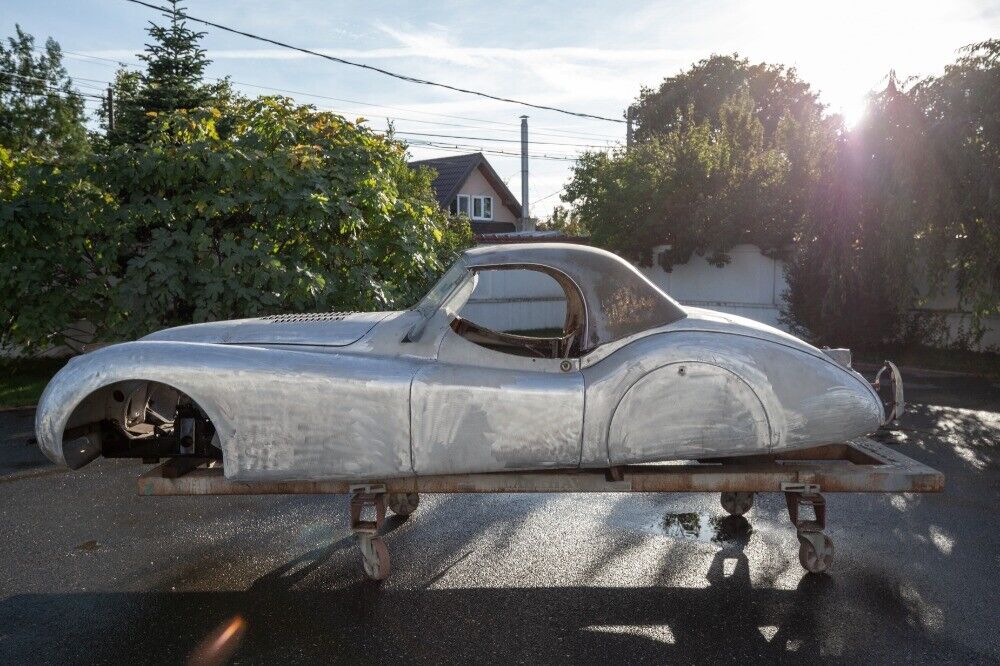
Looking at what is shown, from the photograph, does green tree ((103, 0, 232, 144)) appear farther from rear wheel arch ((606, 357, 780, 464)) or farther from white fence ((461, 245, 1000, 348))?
rear wheel arch ((606, 357, 780, 464))

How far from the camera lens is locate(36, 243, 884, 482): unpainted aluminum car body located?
414 centimetres

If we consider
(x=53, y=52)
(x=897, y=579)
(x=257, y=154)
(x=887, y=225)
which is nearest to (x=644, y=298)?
(x=897, y=579)

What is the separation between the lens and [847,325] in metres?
14.5

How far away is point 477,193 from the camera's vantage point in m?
35.2

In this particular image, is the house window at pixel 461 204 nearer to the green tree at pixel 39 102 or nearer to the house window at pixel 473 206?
the house window at pixel 473 206

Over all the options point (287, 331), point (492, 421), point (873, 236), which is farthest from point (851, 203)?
point (287, 331)

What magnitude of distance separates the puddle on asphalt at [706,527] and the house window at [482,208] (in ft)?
98.4

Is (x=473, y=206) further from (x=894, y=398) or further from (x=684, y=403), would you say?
(x=684, y=403)

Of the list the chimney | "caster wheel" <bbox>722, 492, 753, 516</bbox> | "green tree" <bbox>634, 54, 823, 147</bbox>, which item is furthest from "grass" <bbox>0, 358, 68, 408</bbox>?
"green tree" <bbox>634, 54, 823, 147</bbox>

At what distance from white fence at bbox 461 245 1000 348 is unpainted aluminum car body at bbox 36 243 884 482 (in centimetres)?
1293

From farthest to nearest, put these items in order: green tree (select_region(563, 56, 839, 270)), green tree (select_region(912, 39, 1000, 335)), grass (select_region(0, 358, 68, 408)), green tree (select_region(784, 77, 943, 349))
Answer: green tree (select_region(563, 56, 839, 270)) → green tree (select_region(784, 77, 943, 349)) → green tree (select_region(912, 39, 1000, 335)) → grass (select_region(0, 358, 68, 408))

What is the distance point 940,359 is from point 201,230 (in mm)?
12609

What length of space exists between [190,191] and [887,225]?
33.1 ft

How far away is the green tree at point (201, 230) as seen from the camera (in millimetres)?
8328
